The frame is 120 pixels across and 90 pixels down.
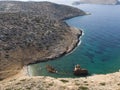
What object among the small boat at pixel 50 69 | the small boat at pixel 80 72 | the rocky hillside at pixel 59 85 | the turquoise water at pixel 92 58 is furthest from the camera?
the turquoise water at pixel 92 58

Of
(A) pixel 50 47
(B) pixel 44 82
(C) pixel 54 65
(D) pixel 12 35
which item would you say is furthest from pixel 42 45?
(B) pixel 44 82

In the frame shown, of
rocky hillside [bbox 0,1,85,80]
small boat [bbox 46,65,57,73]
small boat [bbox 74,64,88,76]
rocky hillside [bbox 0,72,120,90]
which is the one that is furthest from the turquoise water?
rocky hillside [bbox 0,72,120,90]

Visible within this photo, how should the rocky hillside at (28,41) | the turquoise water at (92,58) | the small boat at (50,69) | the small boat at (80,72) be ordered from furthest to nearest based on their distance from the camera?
the rocky hillside at (28,41) < the turquoise water at (92,58) < the small boat at (50,69) < the small boat at (80,72)

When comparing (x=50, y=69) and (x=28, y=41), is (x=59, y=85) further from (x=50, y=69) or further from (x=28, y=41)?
(x=28, y=41)

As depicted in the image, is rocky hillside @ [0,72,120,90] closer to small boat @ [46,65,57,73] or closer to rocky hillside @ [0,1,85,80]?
small boat @ [46,65,57,73]

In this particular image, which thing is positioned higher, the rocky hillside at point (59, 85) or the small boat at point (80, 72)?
the rocky hillside at point (59, 85)

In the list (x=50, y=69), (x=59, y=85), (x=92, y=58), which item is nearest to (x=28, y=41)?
(x=92, y=58)

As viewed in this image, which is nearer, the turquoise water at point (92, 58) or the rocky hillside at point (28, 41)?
the turquoise water at point (92, 58)

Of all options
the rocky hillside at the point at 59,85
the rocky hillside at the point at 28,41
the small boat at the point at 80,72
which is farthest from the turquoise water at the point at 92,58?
the rocky hillside at the point at 59,85

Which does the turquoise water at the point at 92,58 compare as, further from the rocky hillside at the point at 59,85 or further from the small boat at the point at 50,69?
the rocky hillside at the point at 59,85

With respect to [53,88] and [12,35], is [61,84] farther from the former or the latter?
[12,35]

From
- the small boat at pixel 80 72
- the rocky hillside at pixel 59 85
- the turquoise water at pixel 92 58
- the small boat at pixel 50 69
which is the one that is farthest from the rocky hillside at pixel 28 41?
the rocky hillside at pixel 59 85

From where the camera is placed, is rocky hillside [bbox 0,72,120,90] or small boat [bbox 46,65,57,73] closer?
rocky hillside [bbox 0,72,120,90]
